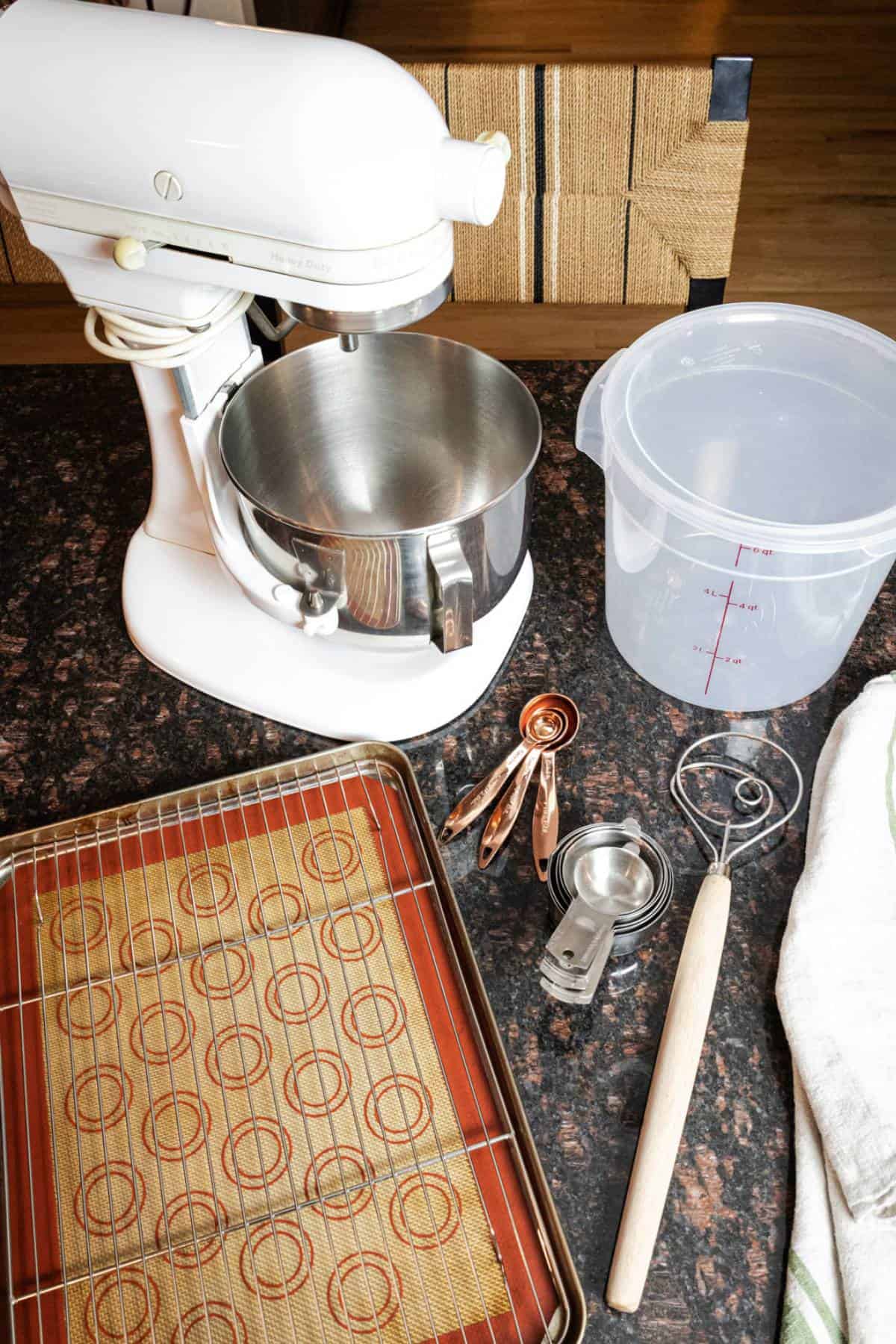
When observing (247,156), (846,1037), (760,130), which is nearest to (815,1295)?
(846,1037)

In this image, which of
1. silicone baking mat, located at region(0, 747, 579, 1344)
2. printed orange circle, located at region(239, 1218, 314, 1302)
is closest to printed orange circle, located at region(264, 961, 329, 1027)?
silicone baking mat, located at region(0, 747, 579, 1344)

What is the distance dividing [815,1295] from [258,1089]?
0.97ft

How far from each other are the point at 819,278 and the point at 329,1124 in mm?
2051

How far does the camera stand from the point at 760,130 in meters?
2.62

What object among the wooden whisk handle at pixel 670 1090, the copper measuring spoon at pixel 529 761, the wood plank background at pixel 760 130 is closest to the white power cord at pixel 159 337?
the copper measuring spoon at pixel 529 761

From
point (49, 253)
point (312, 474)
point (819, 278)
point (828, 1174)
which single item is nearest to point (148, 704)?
point (312, 474)

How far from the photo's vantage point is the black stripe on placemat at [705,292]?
1.07m

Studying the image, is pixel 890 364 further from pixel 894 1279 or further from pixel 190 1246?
pixel 190 1246

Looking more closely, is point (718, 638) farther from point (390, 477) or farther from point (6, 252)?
point (6, 252)

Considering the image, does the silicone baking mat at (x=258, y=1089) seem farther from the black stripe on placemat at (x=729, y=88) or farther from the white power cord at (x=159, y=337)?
the black stripe on placemat at (x=729, y=88)

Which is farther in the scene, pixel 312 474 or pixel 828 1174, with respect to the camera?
pixel 312 474

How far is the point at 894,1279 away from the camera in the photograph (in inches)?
20.1

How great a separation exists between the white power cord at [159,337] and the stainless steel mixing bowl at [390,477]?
71 millimetres

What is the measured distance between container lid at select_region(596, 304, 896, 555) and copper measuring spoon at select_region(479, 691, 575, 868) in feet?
0.59
